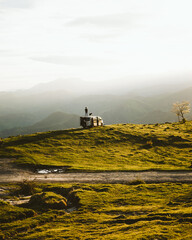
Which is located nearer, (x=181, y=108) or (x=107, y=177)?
(x=107, y=177)

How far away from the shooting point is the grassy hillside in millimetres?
34406

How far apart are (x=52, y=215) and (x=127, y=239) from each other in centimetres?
720

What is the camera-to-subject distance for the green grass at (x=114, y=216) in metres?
12.4

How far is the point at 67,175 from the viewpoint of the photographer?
2858cm

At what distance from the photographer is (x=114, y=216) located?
603 inches

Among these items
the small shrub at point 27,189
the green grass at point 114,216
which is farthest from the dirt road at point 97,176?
the green grass at point 114,216

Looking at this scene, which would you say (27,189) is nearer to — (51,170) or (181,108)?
(51,170)

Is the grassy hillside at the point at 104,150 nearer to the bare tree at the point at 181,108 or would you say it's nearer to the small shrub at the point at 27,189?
the small shrub at the point at 27,189

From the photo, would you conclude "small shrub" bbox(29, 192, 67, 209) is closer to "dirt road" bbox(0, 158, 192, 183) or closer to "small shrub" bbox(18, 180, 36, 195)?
"small shrub" bbox(18, 180, 36, 195)

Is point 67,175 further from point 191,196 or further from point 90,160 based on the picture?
point 191,196

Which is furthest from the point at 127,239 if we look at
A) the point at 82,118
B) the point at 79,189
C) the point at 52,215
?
the point at 82,118

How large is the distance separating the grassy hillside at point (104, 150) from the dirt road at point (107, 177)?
7.70 ft

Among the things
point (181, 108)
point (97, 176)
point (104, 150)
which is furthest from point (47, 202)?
point (181, 108)

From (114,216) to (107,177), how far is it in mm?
12064
